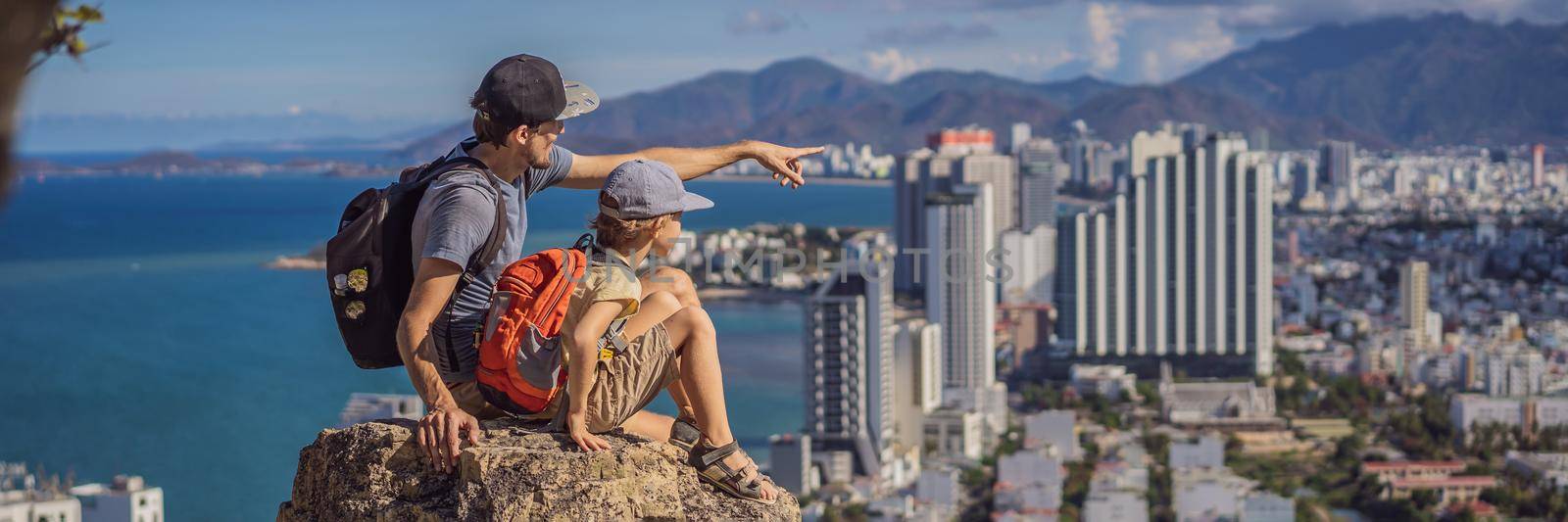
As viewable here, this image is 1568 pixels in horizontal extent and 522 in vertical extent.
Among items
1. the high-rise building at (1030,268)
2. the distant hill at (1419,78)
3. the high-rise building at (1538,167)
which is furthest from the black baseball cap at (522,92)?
the distant hill at (1419,78)

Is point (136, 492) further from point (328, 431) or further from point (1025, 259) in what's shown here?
point (1025, 259)

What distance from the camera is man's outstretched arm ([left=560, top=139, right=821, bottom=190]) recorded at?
148cm

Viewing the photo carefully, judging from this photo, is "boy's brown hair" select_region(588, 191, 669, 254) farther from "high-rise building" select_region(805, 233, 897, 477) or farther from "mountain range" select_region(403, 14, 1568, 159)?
"mountain range" select_region(403, 14, 1568, 159)

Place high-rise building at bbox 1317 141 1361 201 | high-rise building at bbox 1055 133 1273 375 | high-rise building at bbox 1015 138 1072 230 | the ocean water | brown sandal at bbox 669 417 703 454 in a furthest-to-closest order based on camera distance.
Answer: high-rise building at bbox 1317 141 1361 201 → high-rise building at bbox 1015 138 1072 230 → high-rise building at bbox 1055 133 1273 375 → the ocean water → brown sandal at bbox 669 417 703 454

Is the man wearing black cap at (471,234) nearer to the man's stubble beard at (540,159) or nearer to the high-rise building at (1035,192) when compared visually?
the man's stubble beard at (540,159)

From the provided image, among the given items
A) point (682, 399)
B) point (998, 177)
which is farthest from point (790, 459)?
point (998, 177)

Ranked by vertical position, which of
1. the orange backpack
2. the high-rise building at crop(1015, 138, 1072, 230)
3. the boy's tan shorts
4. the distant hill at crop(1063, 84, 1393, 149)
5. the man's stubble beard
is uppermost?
the distant hill at crop(1063, 84, 1393, 149)

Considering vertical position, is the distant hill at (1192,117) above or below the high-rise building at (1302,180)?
above

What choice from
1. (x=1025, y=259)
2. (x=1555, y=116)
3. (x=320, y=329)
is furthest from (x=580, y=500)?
(x=1555, y=116)

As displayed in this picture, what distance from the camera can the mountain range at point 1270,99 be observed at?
40.0m

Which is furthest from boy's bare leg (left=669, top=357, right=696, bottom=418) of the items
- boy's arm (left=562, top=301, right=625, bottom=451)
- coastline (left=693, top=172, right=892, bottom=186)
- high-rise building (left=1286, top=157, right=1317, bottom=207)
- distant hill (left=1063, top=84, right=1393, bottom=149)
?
distant hill (left=1063, top=84, right=1393, bottom=149)

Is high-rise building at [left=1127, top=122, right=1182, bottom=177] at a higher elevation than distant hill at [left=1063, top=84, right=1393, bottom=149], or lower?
lower

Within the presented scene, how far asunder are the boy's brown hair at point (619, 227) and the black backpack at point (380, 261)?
75mm

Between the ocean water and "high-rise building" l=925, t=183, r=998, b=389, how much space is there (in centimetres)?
185
